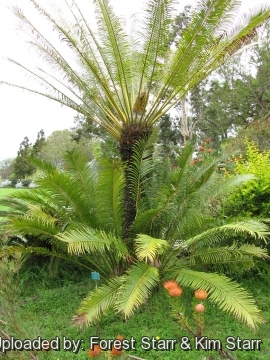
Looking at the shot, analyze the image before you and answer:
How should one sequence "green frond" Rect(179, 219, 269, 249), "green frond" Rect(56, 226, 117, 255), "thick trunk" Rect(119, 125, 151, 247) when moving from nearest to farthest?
"green frond" Rect(56, 226, 117, 255) → "green frond" Rect(179, 219, 269, 249) → "thick trunk" Rect(119, 125, 151, 247)

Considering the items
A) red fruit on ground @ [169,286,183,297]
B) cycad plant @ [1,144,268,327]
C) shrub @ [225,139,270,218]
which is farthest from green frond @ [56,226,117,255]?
shrub @ [225,139,270,218]

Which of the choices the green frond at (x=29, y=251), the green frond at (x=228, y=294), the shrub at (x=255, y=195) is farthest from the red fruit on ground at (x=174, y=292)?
the shrub at (x=255, y=195)

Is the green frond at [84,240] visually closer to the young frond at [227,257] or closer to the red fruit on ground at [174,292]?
the young frond at [227,257]

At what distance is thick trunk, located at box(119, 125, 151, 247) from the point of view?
15.0ft

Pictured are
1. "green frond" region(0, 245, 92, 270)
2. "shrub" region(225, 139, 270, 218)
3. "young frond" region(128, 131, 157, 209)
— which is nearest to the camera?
"green frond" region(0, 245, 92, 270)

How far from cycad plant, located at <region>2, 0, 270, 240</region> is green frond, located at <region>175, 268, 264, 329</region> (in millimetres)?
1059

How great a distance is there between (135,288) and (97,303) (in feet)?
1.27

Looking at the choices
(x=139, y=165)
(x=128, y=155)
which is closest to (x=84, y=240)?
(x=139, y=165)

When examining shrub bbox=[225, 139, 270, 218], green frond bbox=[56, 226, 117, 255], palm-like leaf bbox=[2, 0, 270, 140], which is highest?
palm-like leaf bbox=[2, 0, 270, 140]

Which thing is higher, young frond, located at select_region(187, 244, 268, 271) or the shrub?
the shrub

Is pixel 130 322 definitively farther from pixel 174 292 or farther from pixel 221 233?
pixel 174 292

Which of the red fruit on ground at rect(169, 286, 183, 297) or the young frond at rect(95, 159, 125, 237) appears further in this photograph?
the young frond at rect(95, 159, 125, 237)

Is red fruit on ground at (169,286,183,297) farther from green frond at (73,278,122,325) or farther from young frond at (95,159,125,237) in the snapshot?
young frond at (95,159,125,237)

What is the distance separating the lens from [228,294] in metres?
3.33
